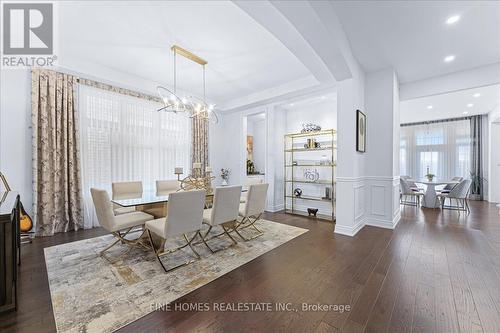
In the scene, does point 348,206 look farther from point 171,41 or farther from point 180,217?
point 171,41

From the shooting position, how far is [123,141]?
4266mm

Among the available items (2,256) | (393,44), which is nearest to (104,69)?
(2,256)

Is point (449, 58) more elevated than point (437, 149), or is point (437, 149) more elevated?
point (449, 58)

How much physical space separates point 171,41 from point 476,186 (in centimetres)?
1023

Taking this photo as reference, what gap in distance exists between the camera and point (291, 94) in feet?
15.3

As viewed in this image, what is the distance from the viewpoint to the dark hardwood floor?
151 cm

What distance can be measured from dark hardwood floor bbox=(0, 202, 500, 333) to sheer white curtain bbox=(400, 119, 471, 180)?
5.66 m

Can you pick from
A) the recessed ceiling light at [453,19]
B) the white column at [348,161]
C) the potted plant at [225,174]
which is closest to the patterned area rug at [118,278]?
the white column at [348,161]

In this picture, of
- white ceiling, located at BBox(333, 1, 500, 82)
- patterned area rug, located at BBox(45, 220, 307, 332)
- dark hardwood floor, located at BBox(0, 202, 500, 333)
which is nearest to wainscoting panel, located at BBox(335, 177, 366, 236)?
dark hardwood floor, located at BBox(0, 202, 500, 333)

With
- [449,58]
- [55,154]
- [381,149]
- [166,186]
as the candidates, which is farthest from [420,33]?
[55,154]

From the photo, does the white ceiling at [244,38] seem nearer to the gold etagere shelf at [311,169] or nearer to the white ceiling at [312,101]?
the white ceiling at [312,101]

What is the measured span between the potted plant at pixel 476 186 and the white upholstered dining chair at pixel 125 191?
33.7ft

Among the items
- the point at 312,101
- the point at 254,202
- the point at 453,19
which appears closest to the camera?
the point at 453,19

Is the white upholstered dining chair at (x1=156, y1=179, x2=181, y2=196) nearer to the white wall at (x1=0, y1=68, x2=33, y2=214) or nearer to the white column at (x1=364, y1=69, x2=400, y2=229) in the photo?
the white wall at (x1=0, y1=68, x2=33, y2=214)
